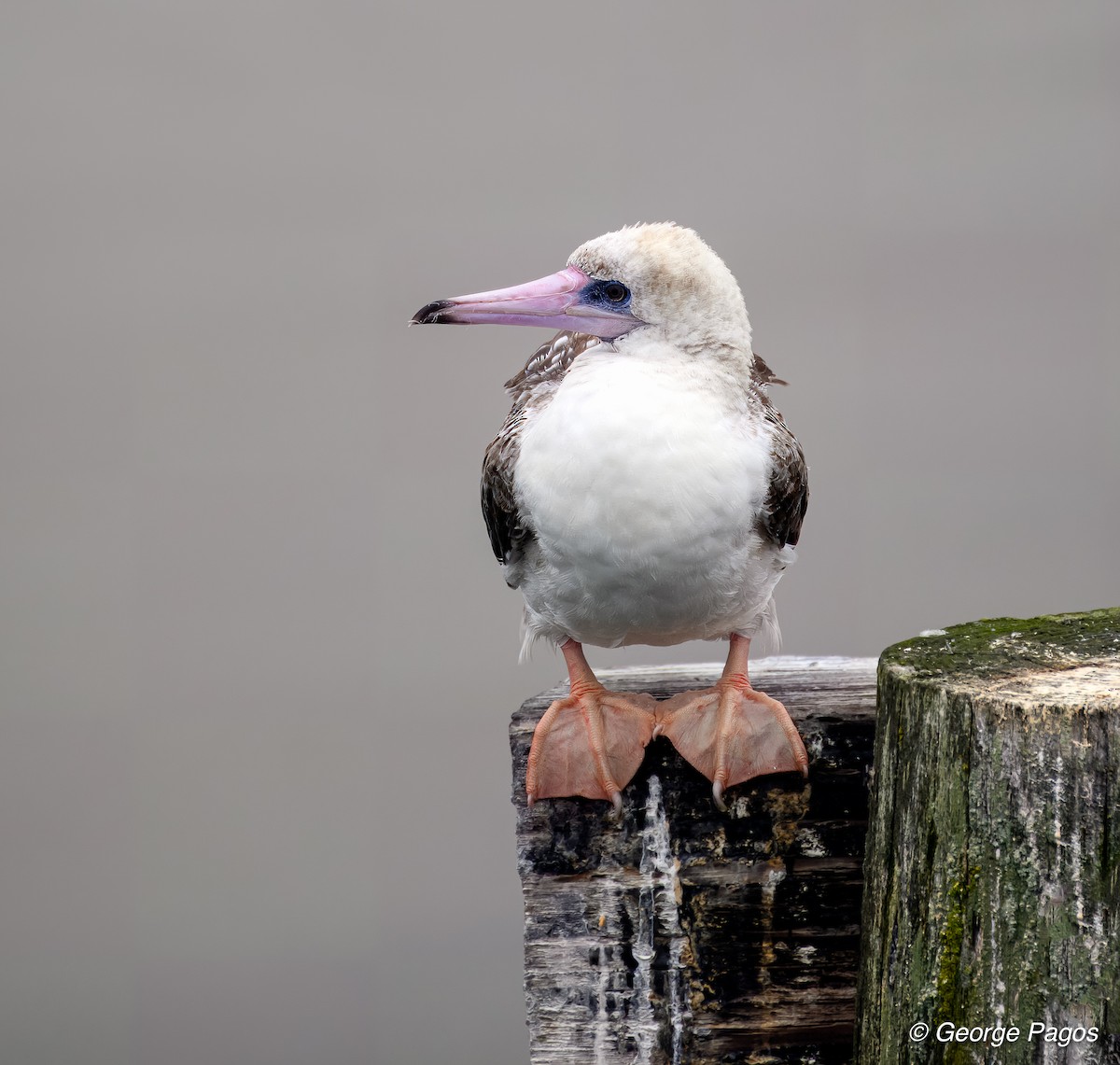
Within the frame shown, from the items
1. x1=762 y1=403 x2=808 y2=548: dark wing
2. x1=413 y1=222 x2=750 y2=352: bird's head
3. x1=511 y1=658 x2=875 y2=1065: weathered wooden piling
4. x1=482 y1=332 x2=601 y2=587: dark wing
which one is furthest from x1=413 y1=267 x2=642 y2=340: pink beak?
x1=511 y1=658 x2=875 y2=1065: weathered wooden piling

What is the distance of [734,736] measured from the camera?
192 cm

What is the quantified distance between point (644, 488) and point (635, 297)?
1.07ft

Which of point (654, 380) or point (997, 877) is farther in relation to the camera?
point (654, 380)

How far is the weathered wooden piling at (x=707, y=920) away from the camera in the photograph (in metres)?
1.93

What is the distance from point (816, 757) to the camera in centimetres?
198

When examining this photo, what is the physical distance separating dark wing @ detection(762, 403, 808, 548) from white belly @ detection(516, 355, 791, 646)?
3cm

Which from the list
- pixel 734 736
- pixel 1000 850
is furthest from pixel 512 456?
pixel 1000 850

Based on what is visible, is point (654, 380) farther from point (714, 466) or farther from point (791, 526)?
point (791, 526)

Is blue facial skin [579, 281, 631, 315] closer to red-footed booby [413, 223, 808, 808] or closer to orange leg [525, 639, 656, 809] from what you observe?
red-footed booby [413, 223, 808, 808]

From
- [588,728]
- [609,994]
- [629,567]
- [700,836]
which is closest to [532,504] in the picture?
[629,567]

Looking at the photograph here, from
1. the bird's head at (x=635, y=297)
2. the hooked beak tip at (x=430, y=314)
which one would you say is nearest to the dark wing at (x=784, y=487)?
the bird's head at (x=635, y=297)

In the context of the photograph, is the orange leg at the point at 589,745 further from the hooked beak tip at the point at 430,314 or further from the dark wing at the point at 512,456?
the hooked beak tip at the point at 430,314

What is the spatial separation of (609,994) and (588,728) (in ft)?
1.40

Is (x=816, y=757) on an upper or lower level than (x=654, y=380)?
lower
